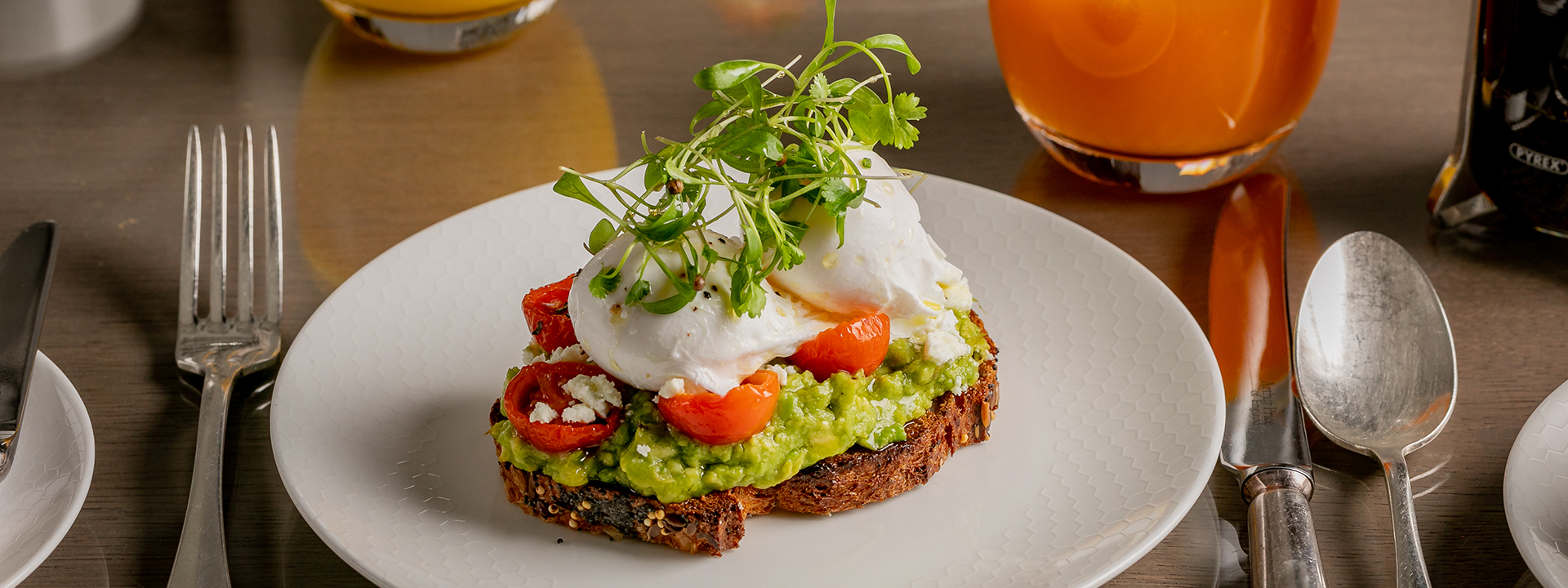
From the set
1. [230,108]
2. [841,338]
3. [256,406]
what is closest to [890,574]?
[841,338]

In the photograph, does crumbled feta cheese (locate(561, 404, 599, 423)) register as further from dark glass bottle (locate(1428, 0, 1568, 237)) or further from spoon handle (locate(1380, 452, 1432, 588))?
dark glass bottle (locate(1428, 0, 1568, 237))

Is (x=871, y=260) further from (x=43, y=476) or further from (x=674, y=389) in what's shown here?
(x=43, y=476)

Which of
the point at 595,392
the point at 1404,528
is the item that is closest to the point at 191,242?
the point at 595,392

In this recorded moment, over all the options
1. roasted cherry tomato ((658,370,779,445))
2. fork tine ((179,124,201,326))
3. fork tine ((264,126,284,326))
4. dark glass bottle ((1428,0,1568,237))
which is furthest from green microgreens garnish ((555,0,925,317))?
dark glass bottle ((1428,0,1568,237))

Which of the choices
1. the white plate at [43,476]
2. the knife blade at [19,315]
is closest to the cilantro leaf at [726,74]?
the white plate at [43,476]

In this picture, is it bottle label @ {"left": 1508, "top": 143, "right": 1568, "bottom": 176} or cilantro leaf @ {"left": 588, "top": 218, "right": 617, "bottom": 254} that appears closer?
cilantro leaf @ {"left": 588, "top": 218, "right": 617, "bottom": 254}
